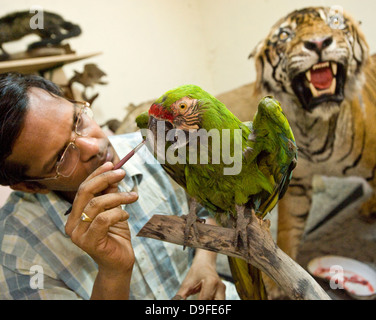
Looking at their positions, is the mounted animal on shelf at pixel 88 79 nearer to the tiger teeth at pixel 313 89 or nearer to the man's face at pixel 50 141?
the man's face at pixel 50 141

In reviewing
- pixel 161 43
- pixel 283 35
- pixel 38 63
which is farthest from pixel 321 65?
pixel 38 63

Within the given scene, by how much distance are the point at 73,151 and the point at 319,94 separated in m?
0.80

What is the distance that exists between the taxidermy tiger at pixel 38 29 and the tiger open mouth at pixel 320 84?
2.68ft

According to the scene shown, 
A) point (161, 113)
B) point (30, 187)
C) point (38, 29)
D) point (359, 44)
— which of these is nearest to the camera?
point (161, 113)

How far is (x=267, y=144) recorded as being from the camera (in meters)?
0.59

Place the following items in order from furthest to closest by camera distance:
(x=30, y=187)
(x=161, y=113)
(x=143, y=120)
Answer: (x=30, y=187)
(x=143, y=120)
(x=161, y=113)

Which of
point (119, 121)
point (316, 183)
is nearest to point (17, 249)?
point (119, 121)

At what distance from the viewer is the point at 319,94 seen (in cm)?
104

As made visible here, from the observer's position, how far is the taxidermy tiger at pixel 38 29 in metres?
1.05

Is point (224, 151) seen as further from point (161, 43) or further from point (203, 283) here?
point (161, 43)

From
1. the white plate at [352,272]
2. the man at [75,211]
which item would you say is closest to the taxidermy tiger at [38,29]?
the man at [75,211]

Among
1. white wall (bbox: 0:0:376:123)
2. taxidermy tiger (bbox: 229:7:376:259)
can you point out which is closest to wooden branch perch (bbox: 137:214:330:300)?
taxidermy tiger (bbox: 229:7:376:259)

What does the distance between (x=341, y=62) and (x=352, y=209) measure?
522 millimetres
